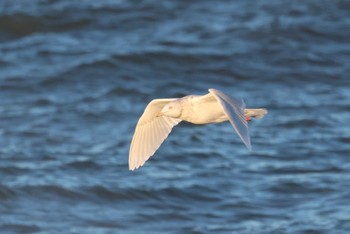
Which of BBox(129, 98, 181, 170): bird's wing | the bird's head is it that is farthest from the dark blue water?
the bird's head

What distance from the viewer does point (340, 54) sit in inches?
462

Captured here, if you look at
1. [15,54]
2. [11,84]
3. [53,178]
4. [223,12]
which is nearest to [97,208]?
[53,178]

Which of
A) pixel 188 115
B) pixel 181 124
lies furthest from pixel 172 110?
pixel 181 124

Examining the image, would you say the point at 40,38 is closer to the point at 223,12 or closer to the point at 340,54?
the point at 223,12

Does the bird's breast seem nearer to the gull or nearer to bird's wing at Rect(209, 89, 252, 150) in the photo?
the gull

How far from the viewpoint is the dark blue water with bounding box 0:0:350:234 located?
331 inches

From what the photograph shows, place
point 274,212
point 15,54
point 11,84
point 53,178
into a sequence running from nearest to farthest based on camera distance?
1. point 274,212
2. point 53,178
3. point 11,84
4. point 15,54

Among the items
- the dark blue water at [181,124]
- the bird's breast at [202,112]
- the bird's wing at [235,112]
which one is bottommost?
the bird's wing at [235,112]

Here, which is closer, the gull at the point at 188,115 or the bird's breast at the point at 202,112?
the gull at the point at 188,115

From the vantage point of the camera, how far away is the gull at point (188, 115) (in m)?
5.22

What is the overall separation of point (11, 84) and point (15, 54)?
0.88 metres

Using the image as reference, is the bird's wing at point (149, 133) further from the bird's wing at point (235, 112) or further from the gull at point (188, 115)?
the bird's wing at point (235, 112)

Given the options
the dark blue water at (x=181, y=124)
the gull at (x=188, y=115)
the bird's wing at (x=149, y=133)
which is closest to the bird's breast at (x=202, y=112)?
the gull at (x=188, y=115)

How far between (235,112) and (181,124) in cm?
488
